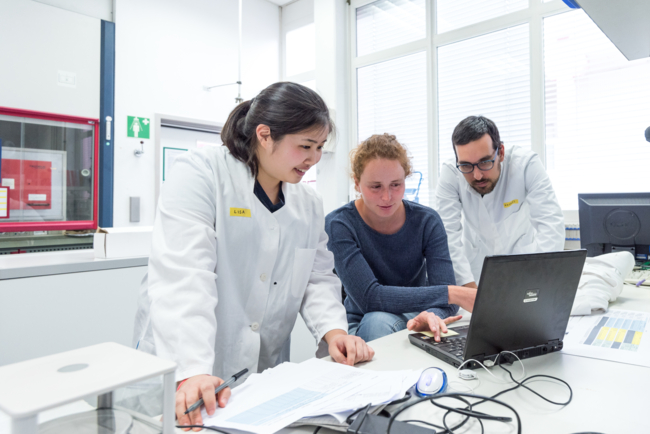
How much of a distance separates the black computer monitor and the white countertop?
186 cm

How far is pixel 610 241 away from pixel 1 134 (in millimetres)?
3357

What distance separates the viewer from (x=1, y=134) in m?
2.71

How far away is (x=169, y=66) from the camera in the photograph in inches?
137

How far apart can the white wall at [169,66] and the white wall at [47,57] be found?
0.20 metres

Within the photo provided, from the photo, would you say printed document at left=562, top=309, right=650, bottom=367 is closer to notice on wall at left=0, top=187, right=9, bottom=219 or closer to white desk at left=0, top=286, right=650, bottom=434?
white desk at left=0, top=286, right=650, bottom=434

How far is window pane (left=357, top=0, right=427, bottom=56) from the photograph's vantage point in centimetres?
373

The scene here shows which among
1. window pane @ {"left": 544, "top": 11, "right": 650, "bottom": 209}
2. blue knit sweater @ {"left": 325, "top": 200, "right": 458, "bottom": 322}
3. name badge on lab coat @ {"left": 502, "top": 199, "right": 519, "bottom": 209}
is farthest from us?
window pane @ {"left": 544, "top": 11, "right": 650, "bottom": 209}

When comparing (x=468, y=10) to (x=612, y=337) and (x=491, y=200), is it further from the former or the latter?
(x=612, y=337)

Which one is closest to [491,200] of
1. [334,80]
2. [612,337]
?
[612,337]

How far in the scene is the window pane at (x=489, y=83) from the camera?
123 inches

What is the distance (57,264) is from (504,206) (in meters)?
1.82

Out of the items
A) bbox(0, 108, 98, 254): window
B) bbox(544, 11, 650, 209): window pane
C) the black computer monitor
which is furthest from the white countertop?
bbox(544, 11, 650, 209): window pane

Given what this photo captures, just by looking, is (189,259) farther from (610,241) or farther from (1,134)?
(1,134)

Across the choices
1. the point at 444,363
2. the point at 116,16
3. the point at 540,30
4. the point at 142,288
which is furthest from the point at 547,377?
the point at 116,16
